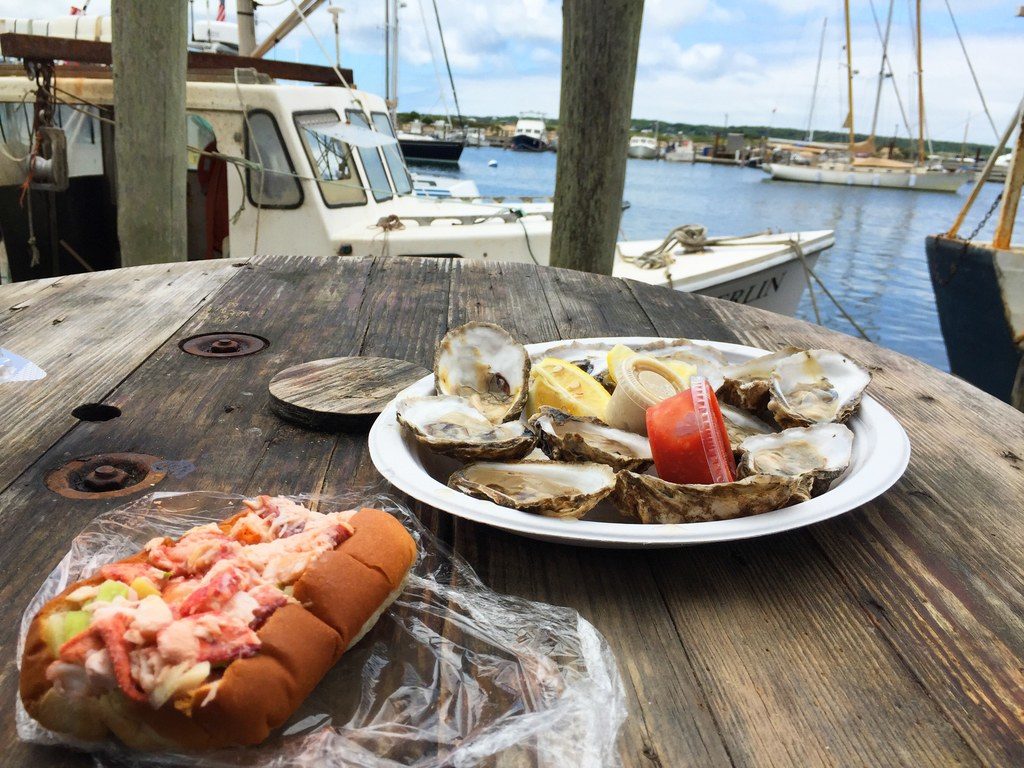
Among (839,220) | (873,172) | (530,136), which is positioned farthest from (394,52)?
(530,136)

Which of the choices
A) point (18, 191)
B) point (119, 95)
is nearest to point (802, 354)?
point (119, 95)

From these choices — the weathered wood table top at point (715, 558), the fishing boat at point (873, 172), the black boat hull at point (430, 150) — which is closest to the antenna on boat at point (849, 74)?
the fishing boat at point (873, 172)

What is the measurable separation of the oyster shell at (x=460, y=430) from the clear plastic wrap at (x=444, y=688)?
0.16 metres

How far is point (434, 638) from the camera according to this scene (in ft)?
2.70

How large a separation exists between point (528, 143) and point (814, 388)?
72818mm

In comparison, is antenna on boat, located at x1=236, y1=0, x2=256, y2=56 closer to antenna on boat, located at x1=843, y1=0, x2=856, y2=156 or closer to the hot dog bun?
the hot dog bun

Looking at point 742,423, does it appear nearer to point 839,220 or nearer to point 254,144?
point 254,144

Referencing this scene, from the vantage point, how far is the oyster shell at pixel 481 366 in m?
Answer: 1.31

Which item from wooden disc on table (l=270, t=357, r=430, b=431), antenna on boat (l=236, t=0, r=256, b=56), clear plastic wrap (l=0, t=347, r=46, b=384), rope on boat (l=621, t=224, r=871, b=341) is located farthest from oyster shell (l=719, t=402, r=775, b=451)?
antenna on boat (l=236, t=0, r=256, b=56)

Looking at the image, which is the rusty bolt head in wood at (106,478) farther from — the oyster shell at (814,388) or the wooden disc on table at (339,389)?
the oyster shell at (814,388)

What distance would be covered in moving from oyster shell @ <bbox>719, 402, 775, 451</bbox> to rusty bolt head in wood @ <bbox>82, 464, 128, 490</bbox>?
3.09 ft

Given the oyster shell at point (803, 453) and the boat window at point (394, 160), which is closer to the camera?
the oyster shell at point (803, 453)

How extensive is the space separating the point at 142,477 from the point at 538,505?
0.65m

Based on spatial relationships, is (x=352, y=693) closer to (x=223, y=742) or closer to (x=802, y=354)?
(x=223, y=742)
